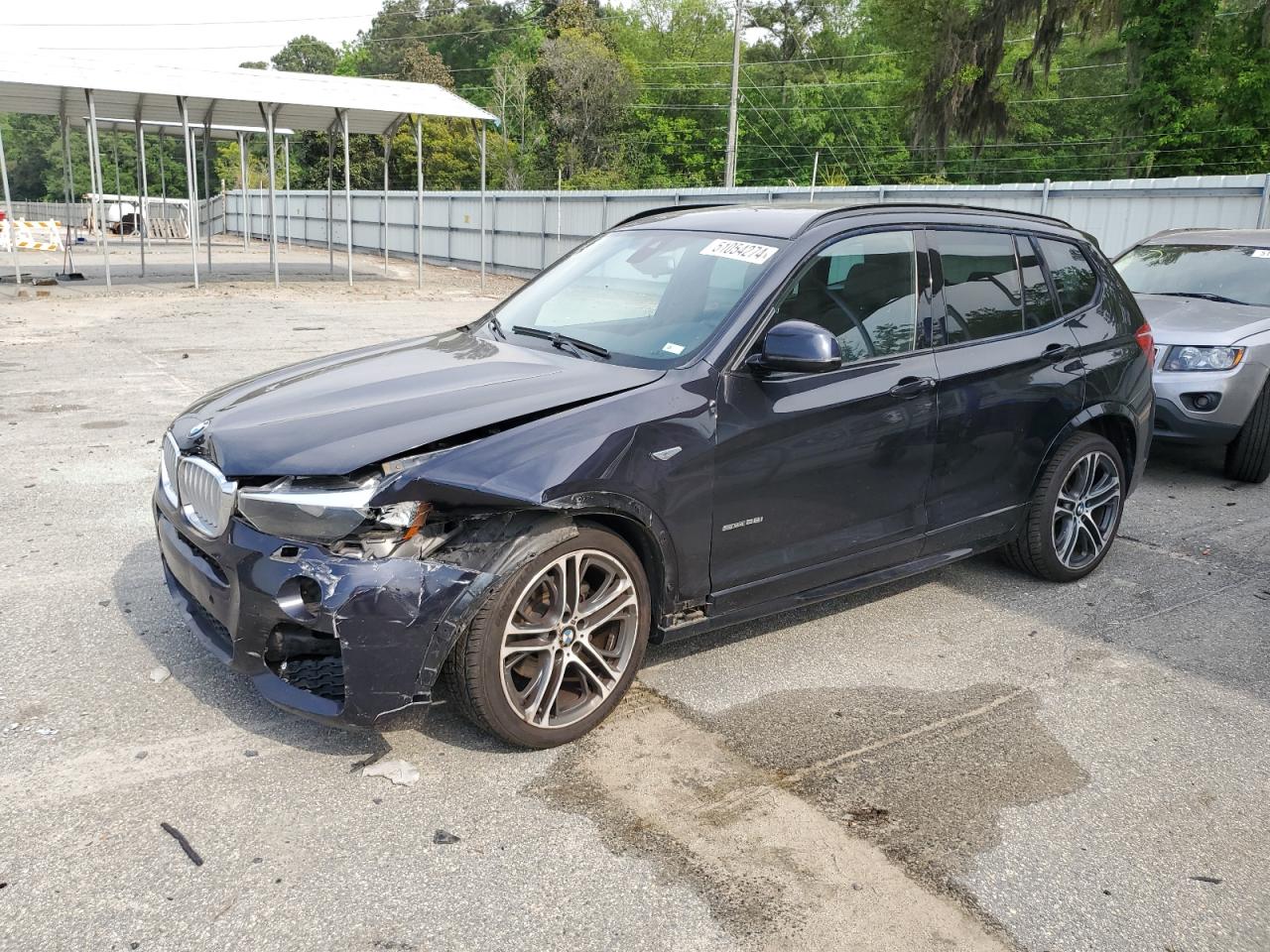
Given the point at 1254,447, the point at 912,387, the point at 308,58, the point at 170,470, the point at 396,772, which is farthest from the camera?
the point at 308,58

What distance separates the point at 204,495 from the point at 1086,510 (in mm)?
4068

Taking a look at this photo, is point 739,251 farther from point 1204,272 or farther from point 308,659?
point 1204,272

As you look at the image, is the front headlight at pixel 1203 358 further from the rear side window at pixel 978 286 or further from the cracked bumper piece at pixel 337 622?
the cracked bumper piece at pixel 337 622

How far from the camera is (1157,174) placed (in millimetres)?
30734

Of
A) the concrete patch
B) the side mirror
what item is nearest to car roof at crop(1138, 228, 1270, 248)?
the side mirror

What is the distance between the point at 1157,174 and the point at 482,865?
33.4m

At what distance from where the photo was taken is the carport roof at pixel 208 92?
19.1 meters

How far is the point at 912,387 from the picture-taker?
14.0 feet

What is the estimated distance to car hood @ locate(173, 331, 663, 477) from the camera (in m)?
3.24

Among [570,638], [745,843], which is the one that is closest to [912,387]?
[570,638]

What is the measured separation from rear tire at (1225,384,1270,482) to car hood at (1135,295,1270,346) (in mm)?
446

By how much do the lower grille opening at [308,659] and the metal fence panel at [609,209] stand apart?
280 cm

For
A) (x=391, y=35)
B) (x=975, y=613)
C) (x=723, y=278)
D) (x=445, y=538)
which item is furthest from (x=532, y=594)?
(x=391, y=35)

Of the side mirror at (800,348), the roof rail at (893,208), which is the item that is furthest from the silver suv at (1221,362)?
the side mirror at (800,348)
